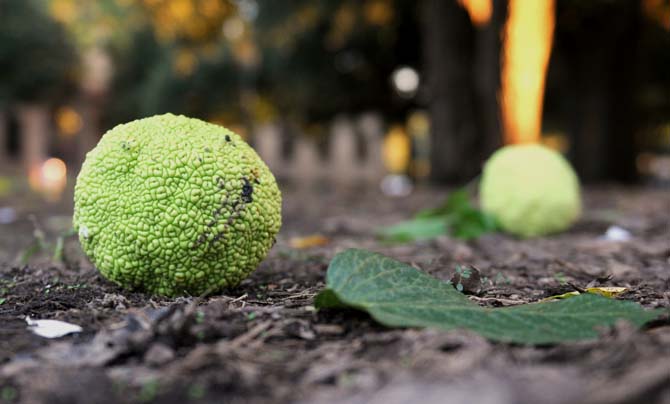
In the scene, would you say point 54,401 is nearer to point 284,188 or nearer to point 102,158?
point 102,158

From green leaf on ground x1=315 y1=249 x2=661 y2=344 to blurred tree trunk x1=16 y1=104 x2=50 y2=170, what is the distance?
10.4 meters

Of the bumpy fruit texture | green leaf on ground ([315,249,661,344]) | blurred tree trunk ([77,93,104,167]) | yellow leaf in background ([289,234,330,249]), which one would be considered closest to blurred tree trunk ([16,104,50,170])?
blurred tree trunk ([77,93,104,167])

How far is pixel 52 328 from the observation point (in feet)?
5.58

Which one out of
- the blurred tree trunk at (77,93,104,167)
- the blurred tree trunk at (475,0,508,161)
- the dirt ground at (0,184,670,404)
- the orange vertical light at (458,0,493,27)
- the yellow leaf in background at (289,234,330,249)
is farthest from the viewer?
the blurred tree trunk at (77,93,104,167)

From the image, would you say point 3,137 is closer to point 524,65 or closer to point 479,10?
point 479,10

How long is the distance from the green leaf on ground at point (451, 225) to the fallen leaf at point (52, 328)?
2261 millimetres

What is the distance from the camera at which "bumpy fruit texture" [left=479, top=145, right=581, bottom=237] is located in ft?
12.6

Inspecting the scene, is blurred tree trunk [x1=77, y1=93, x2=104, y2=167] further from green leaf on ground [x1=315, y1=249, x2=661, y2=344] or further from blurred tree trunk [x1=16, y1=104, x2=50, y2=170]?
green leaf on ground [x1=315, y1=249, x2=661, y2=344]

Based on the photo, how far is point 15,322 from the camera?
5.94 feet

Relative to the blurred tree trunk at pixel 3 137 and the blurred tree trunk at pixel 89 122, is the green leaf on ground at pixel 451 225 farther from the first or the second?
the blurred tree trunk at pixel 89 122

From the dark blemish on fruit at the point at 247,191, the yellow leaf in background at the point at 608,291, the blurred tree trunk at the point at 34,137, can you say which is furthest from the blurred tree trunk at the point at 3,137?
the yellow leaf in background at the point at 608,291

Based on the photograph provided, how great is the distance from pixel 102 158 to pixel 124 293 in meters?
0.43

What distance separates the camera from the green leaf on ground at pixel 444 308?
153cm

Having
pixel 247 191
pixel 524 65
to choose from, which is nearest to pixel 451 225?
pixel 247 191
